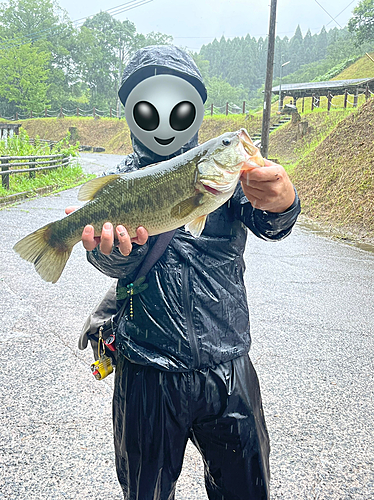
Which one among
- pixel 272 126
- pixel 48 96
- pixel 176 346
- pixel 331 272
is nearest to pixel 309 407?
pixel 176 346

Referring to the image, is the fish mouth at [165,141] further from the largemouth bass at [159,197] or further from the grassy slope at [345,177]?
the grassy slope at [345,177]

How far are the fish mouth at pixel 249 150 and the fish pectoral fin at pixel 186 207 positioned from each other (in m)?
0.19

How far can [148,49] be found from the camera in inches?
76.3

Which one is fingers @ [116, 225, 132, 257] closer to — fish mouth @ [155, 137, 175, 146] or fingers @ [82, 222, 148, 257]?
fingers @ [82, 222, 148, 257]

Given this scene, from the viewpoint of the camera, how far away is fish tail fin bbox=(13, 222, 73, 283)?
5.79 feet

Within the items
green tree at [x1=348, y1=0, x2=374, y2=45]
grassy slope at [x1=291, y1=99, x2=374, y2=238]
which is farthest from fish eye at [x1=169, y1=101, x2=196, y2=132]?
green tree at [x1=348, y1=0, x2=374, y2=45]

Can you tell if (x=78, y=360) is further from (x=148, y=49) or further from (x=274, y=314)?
(x=148, y=49)

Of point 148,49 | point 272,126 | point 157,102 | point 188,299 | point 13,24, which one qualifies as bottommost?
point 272,126

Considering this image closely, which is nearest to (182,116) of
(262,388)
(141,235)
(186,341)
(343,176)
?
(141,235)

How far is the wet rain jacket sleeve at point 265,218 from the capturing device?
1.65 meters

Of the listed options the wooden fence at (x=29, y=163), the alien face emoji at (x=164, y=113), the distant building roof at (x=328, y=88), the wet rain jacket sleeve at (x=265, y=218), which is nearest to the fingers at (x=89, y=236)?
the alien face emoji at (x=164, y=113)

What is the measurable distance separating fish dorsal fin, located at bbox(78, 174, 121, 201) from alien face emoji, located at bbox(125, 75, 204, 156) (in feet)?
0.82

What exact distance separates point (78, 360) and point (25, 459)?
54.6 inches

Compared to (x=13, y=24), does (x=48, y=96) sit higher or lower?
lower
